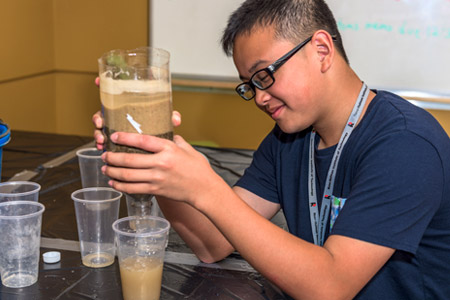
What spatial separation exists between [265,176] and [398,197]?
0.48m

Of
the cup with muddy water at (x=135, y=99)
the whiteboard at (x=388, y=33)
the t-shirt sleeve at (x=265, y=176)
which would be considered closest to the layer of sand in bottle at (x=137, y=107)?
the cup with muddy water at (x=135, y=99)

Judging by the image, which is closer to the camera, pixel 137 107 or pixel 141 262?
pixel 137 107

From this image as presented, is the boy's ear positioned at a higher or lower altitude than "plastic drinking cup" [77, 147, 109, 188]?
higher

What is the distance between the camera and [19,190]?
1.28 m

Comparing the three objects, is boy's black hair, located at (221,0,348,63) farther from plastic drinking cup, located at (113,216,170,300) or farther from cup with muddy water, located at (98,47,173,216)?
plastic drinking cup, located at (113,216,170,300)

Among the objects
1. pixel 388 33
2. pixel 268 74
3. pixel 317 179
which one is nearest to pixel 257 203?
pixel 317 179

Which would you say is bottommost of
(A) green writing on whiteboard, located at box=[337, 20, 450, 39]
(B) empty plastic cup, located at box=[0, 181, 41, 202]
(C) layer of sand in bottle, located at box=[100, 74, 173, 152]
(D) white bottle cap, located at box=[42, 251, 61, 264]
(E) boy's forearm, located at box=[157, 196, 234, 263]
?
(D) white bottle cap, located at box=[42, 251, 61, 264]

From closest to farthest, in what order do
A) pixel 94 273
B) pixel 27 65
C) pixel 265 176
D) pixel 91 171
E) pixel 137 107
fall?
pixel 137 107 → pixel 94 273 → pixel 265 176 → pixel 91 171 → pixel 27 65

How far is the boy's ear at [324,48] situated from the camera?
110 centimetres

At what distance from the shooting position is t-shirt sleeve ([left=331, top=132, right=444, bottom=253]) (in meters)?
0.94

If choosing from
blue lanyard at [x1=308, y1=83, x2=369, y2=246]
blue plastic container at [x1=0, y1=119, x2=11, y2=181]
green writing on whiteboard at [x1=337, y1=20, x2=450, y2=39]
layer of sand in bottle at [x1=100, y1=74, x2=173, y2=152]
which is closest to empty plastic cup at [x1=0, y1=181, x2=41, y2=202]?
blue plastic container at [x1=0, y1=119, x2=11, y2=181]

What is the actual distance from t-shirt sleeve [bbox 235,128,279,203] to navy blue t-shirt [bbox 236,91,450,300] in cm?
6

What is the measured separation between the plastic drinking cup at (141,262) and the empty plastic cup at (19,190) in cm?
32

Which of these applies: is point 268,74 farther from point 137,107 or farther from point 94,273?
point 94,273
